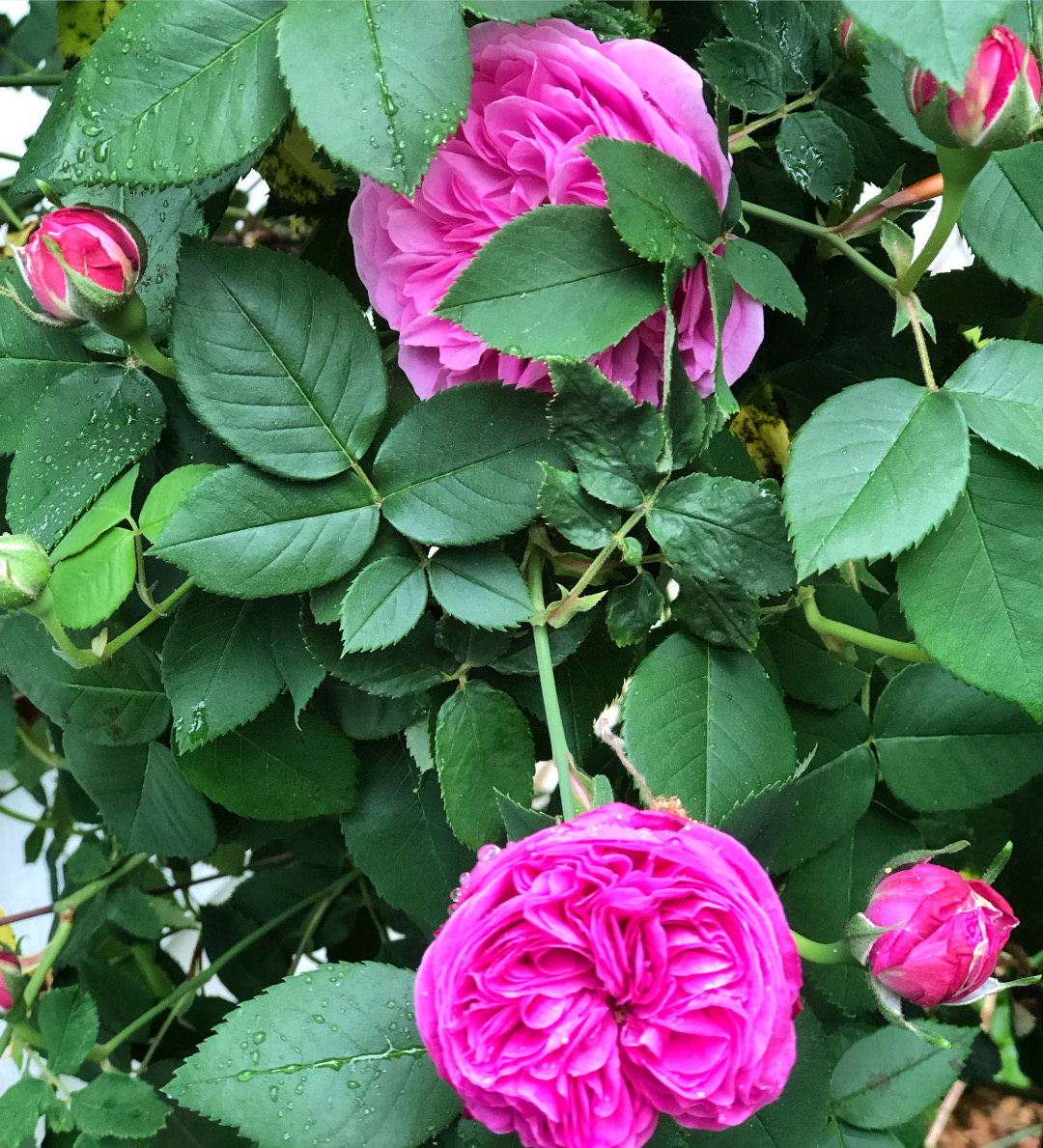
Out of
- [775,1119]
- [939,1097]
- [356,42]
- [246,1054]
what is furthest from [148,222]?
[939,1097]

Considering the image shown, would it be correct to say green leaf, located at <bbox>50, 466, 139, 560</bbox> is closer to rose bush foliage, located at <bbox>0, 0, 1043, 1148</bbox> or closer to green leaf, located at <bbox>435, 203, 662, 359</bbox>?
rose bush foliage, located at <bbox>0, 0, 1043, 1148</bbox>

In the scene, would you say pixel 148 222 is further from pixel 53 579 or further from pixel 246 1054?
pixel 246 1054

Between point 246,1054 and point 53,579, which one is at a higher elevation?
point 53,579

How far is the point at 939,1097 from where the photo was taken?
47cm

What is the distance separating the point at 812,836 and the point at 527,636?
16cm

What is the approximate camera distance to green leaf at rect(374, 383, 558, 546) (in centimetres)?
34

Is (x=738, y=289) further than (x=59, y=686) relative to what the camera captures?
No

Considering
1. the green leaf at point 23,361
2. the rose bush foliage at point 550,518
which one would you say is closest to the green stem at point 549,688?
the rose bush foliage at point 550,518

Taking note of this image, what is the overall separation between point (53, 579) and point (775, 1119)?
0.35m

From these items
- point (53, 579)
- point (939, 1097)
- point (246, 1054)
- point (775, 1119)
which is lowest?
point (939, 1097)

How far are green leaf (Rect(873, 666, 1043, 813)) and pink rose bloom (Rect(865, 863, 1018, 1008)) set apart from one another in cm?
10

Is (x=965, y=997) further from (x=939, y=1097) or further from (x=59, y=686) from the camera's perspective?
(x=59, y=686)

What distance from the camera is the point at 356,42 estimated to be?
0.97 ft

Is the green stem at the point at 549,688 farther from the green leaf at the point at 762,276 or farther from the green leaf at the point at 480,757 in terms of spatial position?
the green leaf at the point at 762,276
